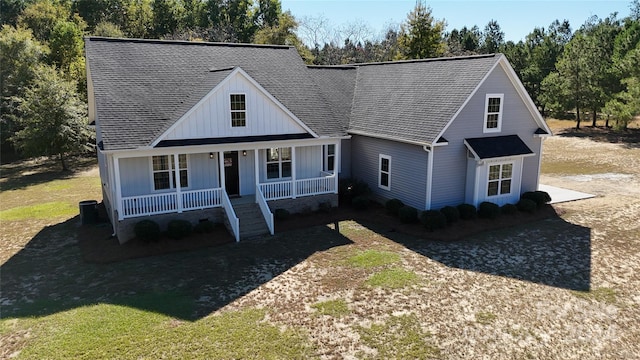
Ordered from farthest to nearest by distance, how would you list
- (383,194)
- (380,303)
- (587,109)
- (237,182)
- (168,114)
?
(587,109), (383,194), (237,182), (168,114), (380,303)

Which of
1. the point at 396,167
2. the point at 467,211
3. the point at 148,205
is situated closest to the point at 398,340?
the point at 467,211

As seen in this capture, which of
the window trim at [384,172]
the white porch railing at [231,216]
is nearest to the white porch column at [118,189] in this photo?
the white porch railing at [231,216]

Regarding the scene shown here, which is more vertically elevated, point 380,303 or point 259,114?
point 259,114

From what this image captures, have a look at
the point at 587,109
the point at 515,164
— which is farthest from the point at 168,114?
the point at 587,109

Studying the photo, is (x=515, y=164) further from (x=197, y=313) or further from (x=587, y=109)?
(x=587, y=109)

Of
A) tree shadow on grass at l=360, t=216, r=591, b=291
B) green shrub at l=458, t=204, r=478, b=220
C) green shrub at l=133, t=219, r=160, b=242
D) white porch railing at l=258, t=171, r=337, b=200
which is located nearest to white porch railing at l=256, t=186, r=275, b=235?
white porch railing at l=258, t=171, r=337, b=200

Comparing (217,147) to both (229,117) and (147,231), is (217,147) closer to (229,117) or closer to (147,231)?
(229,117)
